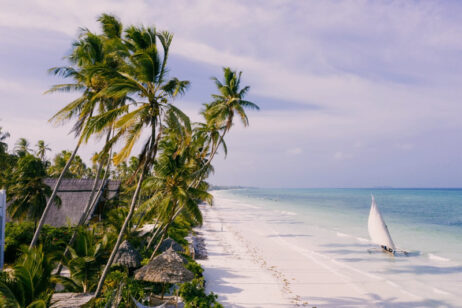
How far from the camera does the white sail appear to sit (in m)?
18.8

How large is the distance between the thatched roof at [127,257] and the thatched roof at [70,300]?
7.17ft

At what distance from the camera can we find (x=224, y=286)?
36.1ft

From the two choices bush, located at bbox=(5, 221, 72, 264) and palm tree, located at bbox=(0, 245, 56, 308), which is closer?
palm tree, located at bbox=(0, 245, 56, 308)

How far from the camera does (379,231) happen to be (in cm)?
1983

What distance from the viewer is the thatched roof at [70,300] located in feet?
20.9

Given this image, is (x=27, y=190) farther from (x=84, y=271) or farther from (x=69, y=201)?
(x=84, y=271)

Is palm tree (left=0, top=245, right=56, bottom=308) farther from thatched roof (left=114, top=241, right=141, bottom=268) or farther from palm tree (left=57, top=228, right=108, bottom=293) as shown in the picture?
thatched roof (left=114, top=241, right=141, bottom=268)

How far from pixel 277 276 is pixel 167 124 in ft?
29.8

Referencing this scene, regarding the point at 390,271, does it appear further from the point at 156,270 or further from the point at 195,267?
the point at 156,270

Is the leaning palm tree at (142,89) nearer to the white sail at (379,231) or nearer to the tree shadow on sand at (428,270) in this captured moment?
the tree shadow on sand at (428,270)

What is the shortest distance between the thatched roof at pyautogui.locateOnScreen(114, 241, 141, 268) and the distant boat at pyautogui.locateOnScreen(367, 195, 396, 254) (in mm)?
16130

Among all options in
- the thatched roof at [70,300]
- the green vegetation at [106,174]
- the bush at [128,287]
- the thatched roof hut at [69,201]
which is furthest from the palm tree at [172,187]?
the thatched roof hut at [69,201]

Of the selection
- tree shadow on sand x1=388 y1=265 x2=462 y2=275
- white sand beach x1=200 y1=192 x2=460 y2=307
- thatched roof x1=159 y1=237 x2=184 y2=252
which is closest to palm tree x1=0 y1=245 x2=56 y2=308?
white sand beach x1=200 y1=192 x2=460 y2=307

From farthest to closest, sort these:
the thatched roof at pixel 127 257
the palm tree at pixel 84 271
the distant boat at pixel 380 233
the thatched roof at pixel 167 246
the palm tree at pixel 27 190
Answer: the distant boat at pixel 380 233
the thatched roof at pixel 167 246
the palm tree at pixel 27 190
the thatched roof at pixel 127 257
the palm tree at pixel 84 271
